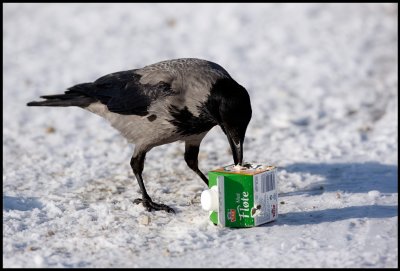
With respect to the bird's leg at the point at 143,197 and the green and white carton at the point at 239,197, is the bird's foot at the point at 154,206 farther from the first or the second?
the green and white carton at the point at 239,197

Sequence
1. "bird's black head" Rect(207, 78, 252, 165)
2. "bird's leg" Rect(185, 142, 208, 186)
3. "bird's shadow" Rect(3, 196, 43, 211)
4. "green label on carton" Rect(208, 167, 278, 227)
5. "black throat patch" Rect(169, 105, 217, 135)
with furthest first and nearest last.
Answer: "bird's leg" Rect(185, 142, 208, 186) → "bird's shadow" Rect(3, 196, 43, 211) → "black throat patch" Rect(169, 105, 217, 135) → "bird's black head" Rect(207, 78, 252, 165) → "green label on carton" Rect(208, 167, 278, 227)

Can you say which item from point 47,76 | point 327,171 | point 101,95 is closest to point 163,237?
point 101,95

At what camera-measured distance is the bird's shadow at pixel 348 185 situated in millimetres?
5168

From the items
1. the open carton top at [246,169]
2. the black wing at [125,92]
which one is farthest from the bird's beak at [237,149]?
the black wing at [125,92]

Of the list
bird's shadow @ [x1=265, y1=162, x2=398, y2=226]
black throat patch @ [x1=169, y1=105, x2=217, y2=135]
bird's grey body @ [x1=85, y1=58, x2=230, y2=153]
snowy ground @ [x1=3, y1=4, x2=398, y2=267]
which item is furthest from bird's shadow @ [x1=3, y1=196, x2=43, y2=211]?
bird's shadow @ [x1=265, y1=162, x2=398, y2=226]

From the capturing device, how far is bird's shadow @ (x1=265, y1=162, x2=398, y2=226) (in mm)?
5168

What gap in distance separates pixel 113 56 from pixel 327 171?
16.7 ft

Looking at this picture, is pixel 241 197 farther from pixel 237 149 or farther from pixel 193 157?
pixel 193 157

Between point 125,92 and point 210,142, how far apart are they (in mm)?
2031

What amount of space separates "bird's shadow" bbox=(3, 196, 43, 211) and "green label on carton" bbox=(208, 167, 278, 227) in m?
1.51

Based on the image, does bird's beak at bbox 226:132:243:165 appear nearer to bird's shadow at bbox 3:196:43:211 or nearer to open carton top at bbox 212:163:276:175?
open carton top at bbox 212:163:276:175

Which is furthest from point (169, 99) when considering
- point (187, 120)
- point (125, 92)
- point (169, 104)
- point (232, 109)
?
point (232, 109)

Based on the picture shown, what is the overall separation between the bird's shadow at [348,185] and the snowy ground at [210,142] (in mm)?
15

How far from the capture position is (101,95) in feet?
19.1
